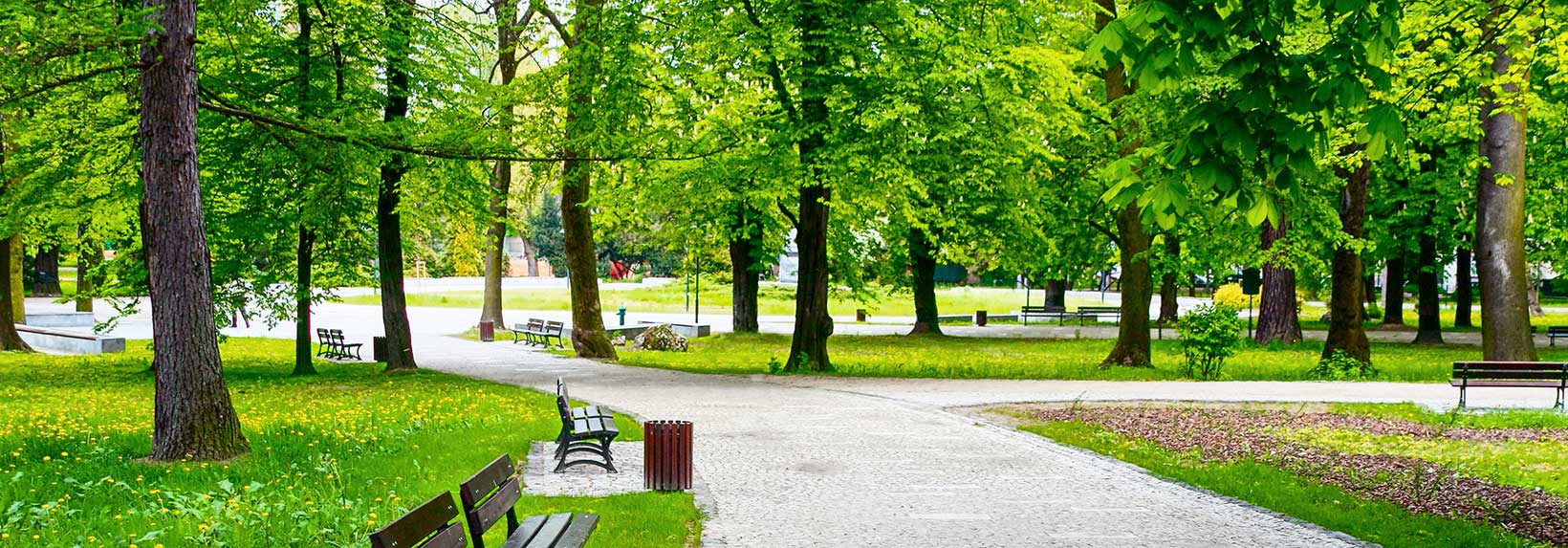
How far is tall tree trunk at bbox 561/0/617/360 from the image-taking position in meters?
20.1

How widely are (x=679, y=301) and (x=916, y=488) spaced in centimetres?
5120

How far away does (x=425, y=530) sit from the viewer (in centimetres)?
457

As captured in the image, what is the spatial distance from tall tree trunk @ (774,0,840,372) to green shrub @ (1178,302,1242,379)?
6493 millimetres

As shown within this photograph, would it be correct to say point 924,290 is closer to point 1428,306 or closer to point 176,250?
point 1428,306

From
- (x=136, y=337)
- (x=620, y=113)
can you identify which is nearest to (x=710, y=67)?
(x=620, y=113)

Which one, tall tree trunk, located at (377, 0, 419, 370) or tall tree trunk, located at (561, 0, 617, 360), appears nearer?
tall tree trunk, located at (561, 0, 617, 360)

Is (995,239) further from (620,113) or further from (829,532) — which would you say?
(829,532)

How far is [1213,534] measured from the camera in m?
8.02

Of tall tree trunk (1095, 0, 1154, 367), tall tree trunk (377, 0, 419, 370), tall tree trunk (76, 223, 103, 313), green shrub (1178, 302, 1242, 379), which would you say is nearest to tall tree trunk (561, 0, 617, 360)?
tall tree trunk (377, 0, 419, 370)

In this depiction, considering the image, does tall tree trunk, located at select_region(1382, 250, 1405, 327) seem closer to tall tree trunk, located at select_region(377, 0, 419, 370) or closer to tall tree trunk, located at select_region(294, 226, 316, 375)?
tall tree trunk, located at select_region(377, 0, 419, 370)

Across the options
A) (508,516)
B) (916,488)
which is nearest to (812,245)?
(916,488)

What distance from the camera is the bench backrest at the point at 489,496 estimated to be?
5172 mm

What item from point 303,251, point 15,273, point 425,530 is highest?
point 303,251

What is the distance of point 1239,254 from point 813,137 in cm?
1057
